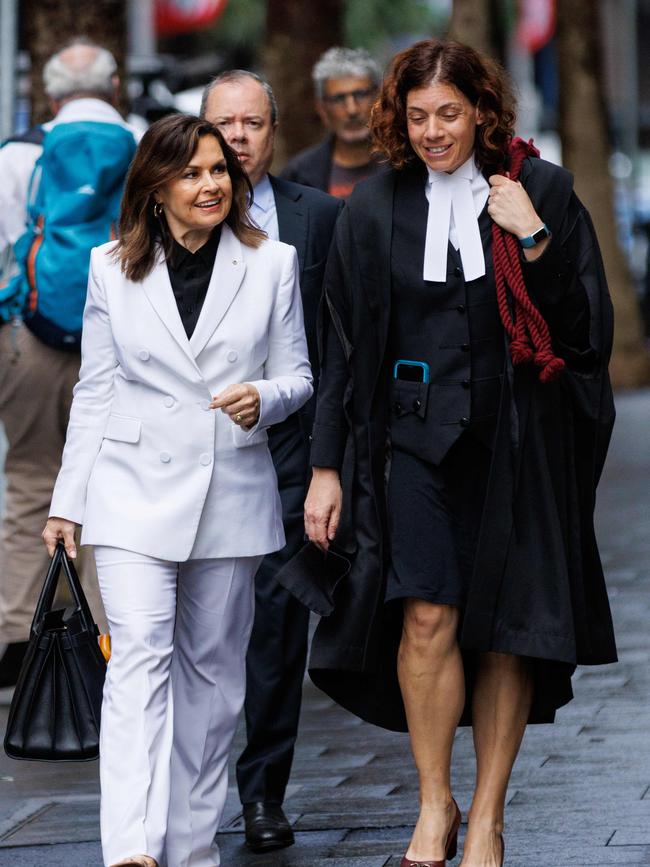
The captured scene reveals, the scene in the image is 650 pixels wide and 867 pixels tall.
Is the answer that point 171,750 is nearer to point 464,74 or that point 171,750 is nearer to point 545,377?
point 545,377

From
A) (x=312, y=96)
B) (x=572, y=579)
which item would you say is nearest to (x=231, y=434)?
(x=572, y=579)

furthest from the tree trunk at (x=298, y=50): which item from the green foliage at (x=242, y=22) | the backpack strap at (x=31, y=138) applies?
the green foliage at (x=242, y=22)

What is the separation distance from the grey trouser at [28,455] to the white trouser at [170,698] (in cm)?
218

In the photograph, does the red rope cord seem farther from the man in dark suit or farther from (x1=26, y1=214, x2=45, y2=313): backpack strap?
(x1=26, y1=214, x2=45, y2=313): backpack strap

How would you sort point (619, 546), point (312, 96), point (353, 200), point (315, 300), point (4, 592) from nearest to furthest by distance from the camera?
1. point (353, 200)
2. point (315, 300)
3. point (4, 592)
4. point (619, 546)
5. point (312, 96)

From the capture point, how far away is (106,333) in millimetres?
4660

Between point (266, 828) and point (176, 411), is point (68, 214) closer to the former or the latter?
point (176, 411)

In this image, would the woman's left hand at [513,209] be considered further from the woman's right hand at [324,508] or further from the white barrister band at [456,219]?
the woman's right hand at [324,508]

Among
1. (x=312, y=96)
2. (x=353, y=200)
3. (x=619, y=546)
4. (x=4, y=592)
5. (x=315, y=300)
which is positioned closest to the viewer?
(x=353, y=200)

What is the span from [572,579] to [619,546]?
578cm

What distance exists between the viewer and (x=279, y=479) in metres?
5.32

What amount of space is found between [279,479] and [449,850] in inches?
47.0

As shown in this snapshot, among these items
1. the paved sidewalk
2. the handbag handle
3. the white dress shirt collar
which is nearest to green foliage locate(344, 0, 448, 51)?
the paved sidewalk

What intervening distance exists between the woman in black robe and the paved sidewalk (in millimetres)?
364
